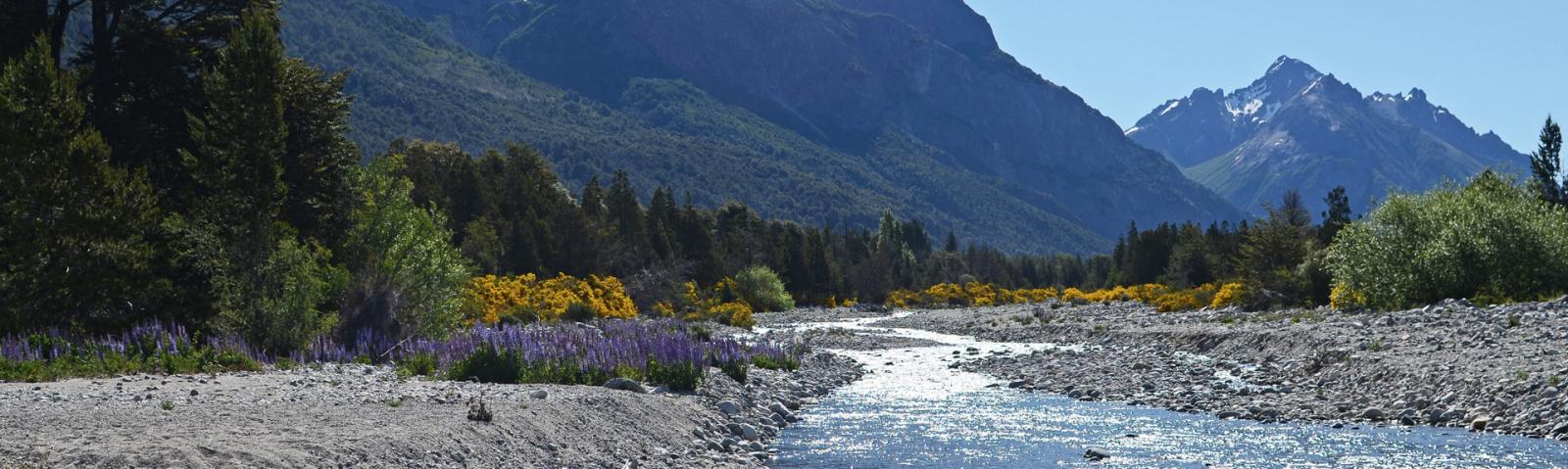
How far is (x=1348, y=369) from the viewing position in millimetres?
21625

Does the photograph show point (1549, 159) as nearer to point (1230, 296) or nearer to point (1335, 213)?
point (1335, 213)

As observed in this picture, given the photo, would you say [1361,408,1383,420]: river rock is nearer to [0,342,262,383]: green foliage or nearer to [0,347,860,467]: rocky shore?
[0,347,860,467]: rocky shore

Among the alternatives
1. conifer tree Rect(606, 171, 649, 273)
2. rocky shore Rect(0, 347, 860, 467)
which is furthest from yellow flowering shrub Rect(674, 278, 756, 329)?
rocky shore Rect(0, 347, 860, 467)

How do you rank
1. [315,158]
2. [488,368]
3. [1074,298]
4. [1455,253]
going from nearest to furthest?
[488,368] → [315,158] → [1455,253] → [1074,298]

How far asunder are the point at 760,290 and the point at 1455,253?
51611mm

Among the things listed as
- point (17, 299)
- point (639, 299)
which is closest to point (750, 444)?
point (17, 299)

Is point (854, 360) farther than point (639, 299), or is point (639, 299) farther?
point (639, 299)

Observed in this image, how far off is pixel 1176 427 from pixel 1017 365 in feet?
39.8

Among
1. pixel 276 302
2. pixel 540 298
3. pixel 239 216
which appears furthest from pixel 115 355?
pixel 540 298

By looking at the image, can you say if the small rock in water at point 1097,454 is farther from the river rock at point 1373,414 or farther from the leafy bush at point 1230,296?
the leafy bush at point 1230,296

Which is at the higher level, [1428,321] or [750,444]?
[1428,321]

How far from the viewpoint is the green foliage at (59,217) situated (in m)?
19.8

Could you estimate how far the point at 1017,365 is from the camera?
1162 inches

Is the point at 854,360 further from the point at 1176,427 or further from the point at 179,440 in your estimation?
the point at 179,440
